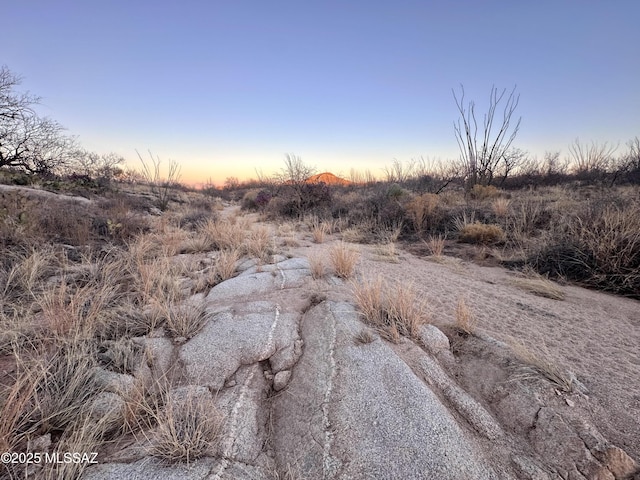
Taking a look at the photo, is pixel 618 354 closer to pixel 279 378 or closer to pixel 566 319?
pixel 566 319

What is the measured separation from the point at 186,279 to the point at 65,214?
362 cm

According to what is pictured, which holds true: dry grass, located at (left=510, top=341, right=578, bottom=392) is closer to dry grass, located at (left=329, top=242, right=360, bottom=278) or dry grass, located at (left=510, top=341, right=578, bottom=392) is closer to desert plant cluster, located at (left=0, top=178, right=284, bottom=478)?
desert plant cluster, located at (left=0, top=178, right=284, bottom=478)

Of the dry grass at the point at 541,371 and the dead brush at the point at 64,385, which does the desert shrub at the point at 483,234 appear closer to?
the dry grass at the point at 541,371

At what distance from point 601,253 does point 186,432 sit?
4.92 meters

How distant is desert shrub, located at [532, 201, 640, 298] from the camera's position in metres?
3.41

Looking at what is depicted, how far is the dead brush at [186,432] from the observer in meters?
1.23

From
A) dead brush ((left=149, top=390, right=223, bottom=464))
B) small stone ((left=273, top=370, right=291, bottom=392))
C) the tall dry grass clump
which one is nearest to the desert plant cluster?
dead brush ((left=149, top=390, right=223, bottom=464))

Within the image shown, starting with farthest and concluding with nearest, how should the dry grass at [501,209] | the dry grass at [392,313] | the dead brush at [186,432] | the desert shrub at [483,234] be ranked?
the dry grass at [501,209] → the desert shrub at [483,234] → the dry grass at [392,313] → the dead brush at [186,432]

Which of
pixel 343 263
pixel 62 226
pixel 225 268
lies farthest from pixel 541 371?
pixel 62 226

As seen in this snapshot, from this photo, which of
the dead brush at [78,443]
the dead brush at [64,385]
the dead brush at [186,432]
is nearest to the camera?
the dead brush at [78,443]

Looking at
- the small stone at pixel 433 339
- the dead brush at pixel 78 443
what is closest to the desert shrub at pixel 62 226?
the dead brush at pixel 78 443

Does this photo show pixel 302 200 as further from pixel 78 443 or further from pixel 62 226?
pixel 78 443

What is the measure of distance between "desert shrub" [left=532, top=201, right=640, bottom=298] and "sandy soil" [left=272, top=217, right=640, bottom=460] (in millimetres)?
343

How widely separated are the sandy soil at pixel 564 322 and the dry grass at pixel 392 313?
0.30m
